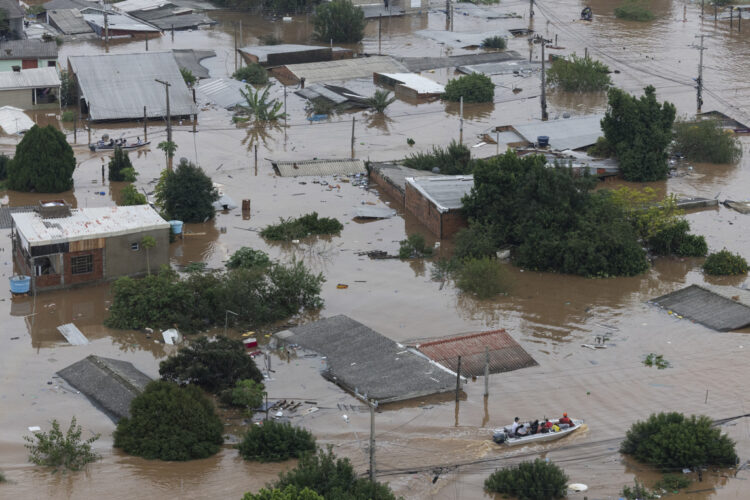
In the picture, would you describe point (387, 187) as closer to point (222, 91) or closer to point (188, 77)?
point (222, 91)

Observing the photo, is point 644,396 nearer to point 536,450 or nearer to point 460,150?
point 536,450

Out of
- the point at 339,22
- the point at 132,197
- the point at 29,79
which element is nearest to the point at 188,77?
the point at 29,79

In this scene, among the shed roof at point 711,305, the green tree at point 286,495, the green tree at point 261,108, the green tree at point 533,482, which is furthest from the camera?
the green tree at point 261,108

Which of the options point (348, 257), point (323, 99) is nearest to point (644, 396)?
point (348, 257)

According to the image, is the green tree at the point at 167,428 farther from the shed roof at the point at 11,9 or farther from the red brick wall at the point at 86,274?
the shed roof at the point at 11,9

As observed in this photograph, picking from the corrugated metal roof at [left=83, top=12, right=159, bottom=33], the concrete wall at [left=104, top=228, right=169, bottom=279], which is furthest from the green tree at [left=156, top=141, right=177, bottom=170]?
the corrugated metal roof at [left=83, top=12, right=159, bottom=33]

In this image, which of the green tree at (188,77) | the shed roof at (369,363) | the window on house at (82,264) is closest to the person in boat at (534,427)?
the shed roof at (369,363)
